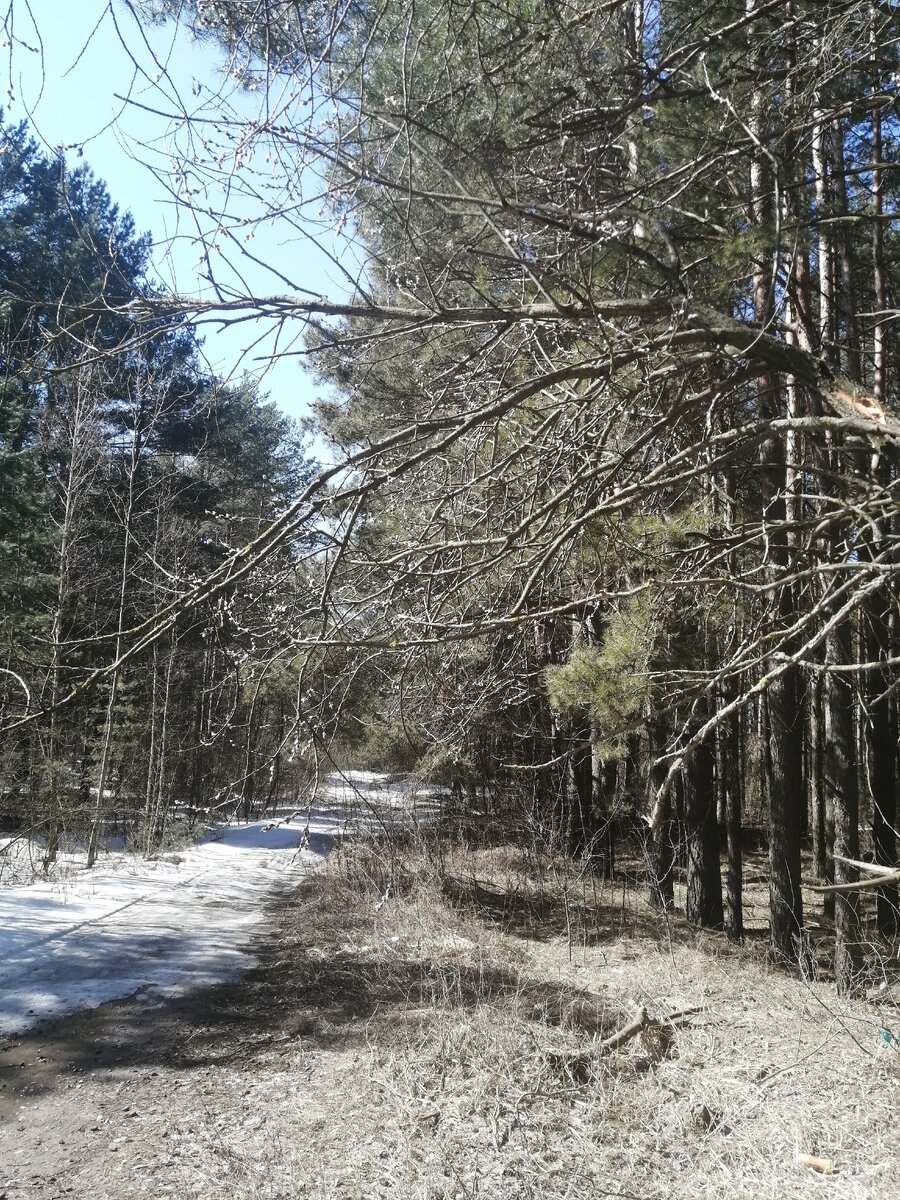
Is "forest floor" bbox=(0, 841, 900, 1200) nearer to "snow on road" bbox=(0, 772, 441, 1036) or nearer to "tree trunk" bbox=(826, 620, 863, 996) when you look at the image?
"snow on road" bbox=(0, 772, 441, 1036)

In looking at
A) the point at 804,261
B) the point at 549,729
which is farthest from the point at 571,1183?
the point at 549,729

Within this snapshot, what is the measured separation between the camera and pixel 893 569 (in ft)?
10.3

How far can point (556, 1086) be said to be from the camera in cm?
462

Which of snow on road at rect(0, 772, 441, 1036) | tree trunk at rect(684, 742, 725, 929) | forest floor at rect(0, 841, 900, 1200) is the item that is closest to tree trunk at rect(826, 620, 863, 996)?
forest floor at rect(0, 841, 900, 1200)

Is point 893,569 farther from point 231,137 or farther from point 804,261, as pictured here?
point 804,261

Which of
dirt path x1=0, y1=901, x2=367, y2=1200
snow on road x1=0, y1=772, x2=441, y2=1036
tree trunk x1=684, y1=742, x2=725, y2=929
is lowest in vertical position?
dirt path x1=0, y1=901, x2=367, y2=1200

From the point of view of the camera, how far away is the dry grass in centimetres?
377

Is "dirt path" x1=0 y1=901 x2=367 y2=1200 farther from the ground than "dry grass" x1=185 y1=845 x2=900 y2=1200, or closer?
closer

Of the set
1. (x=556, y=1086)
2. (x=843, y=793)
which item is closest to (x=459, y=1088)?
(x=556, y=1086)

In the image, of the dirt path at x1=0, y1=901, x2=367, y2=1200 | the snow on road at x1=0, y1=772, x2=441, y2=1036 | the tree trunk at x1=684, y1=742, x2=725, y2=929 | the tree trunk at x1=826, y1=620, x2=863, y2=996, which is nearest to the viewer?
the dirt path at x1=0, y1=901, x2=367, y2=1200

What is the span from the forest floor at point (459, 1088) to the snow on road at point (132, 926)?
40 centimetres

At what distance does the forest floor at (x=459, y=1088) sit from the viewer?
149 inches

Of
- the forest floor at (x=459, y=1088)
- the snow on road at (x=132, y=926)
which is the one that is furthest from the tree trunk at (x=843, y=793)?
the snow on road at (x=132, y=926)

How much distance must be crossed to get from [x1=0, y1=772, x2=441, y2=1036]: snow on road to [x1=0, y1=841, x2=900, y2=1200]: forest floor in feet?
1.32
